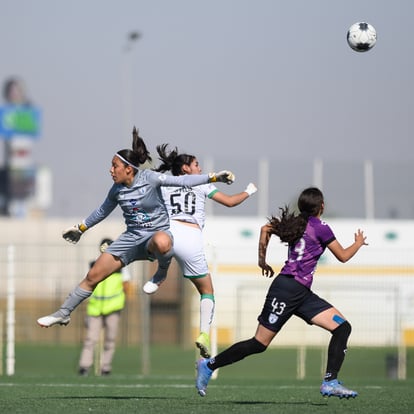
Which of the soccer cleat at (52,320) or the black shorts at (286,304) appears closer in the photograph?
the black shorts at (286,304)

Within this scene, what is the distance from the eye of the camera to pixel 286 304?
34.3ft

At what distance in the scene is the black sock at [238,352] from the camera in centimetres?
1056

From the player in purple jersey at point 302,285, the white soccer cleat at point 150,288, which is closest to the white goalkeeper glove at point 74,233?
the white soccer cleat at point 150,288

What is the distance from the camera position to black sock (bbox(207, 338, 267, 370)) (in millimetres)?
10562

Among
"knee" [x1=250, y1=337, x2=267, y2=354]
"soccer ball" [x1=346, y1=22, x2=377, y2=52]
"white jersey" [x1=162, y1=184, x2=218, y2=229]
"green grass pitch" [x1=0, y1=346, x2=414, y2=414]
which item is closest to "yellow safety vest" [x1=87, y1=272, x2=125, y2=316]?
"green grass pitch" [x1=0, y1=346, x2=414, y2=414]

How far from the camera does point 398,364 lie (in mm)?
19984

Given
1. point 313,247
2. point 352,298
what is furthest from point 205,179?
point 352,298

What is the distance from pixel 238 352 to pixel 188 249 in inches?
52.6

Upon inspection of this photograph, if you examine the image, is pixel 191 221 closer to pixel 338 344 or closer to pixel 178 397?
pixel 178 397

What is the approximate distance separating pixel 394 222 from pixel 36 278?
545 inches

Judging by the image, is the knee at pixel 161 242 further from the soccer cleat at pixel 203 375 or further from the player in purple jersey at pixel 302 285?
the soccer cleat at pixel 203 375

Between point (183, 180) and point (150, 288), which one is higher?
point (183, 180)

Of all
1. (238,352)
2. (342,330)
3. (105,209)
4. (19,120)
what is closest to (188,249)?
(105,209)

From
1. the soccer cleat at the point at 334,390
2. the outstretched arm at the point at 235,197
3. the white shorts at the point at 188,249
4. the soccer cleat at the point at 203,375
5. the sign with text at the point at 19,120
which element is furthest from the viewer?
the sign with text at the point at 19,120
